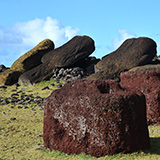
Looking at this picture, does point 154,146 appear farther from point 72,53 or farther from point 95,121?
point 72,53

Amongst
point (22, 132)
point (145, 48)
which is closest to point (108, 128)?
point (22, 132)

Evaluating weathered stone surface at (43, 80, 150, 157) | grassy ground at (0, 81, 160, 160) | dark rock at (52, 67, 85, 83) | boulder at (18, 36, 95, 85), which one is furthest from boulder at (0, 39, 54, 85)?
weathered stone surface at (43, 80, 150, 157)

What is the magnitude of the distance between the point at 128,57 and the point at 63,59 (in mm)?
4350

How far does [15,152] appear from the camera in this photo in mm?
7066

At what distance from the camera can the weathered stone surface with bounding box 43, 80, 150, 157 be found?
565 cm

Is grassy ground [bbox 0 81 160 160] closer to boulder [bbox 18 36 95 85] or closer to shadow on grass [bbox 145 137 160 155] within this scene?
shadow on grass [bbox 145 137 160 155]

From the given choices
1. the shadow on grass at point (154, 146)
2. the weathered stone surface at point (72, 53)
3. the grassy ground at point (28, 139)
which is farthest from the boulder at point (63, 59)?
the shadow on grass at point (154, 146)

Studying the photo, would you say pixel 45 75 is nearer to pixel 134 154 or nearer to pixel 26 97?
pixel 26 97

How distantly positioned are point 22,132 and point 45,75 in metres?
9.77

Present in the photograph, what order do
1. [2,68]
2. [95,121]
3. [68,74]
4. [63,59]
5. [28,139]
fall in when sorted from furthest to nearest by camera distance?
A: [2,68]
[63,59]
[68,74]
[28,139]
[95,121]

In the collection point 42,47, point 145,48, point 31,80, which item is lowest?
point 31,80

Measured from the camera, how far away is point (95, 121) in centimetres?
569

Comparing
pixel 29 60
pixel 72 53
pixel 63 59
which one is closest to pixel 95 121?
pixel 63 59

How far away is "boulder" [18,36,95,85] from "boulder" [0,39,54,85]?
5.01 ft
